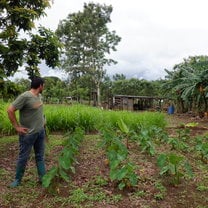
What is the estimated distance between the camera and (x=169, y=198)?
16.1 feet

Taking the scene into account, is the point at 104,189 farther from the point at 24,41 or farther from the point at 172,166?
the point at 24,41

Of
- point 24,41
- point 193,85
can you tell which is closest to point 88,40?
point 193,85

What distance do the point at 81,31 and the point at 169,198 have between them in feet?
90.2

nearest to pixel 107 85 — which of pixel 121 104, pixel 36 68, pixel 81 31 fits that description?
pixel 81 31

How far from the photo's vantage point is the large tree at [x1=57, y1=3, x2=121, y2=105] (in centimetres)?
3125

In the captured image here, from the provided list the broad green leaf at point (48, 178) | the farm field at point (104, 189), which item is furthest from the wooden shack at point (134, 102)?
the broad green leaf at point (48, 178)

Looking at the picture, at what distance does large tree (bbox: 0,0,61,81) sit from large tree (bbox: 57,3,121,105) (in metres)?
22.5

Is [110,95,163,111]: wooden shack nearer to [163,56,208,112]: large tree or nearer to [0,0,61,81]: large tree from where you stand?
[163,56,208,112]: large tree

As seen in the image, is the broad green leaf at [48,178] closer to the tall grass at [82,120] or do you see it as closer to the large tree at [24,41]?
the large tree at [24,41]

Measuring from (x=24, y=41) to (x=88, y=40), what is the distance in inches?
961

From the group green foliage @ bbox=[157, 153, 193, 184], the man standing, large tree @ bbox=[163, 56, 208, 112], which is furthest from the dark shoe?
large tree @ bbox=[163, 56, 208, 112]

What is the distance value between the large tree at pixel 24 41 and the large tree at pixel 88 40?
22507 mm

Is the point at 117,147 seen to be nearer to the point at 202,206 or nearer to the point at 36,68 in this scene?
the point at 202,206

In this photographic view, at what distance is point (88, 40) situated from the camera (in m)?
31.5
